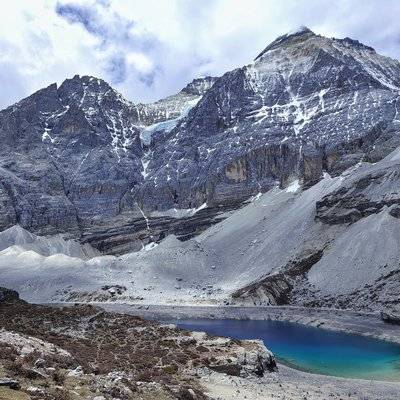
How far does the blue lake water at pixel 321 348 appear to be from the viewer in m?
54.3

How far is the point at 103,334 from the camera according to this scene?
51188 millimetres

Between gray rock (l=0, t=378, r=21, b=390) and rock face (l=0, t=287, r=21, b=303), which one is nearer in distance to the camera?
gray rock (l=0, t=378, r=21, b=390)

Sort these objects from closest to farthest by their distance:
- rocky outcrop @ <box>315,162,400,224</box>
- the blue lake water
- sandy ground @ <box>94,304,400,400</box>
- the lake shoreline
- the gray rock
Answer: the gray rock
sandy ground @ <box>94,304,400,400</box>
the lake shoreline
the blue lake water
rocky outcrop @ <box>315,162,400,224</box>

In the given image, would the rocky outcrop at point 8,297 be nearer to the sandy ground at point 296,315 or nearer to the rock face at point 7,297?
the rock face at point 7,297

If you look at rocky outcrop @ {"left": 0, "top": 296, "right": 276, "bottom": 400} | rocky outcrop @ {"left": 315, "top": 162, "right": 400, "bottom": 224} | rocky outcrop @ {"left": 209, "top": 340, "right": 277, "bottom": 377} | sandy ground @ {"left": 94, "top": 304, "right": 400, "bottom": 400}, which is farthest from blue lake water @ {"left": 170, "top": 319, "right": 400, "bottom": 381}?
rocky outcrop @ {"left": 315, "top": 162, "right": 400, "bottom": 224}

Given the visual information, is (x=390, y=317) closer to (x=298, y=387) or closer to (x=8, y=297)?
(x=298, y=387)

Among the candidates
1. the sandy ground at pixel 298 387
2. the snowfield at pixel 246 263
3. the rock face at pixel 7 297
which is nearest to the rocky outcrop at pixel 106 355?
the sandy ground at pixel 298 387

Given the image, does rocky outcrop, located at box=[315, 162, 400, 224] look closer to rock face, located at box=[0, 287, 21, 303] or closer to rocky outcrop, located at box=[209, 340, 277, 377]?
rock face, located at box=[0, 287, 21, 303]

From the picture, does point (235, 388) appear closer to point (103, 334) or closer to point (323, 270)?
point (103, 334)

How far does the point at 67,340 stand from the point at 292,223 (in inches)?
4501

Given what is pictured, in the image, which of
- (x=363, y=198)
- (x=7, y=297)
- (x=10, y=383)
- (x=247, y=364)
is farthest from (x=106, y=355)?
(x=363, y=198)

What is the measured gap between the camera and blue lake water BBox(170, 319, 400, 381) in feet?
178

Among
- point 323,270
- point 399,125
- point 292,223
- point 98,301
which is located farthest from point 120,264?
point 399,125

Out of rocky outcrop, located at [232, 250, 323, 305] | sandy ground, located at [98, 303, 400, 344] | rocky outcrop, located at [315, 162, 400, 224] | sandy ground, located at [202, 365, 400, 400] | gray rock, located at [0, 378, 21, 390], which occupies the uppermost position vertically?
rocky outcrop, located at [315, 162, 400, 224]
